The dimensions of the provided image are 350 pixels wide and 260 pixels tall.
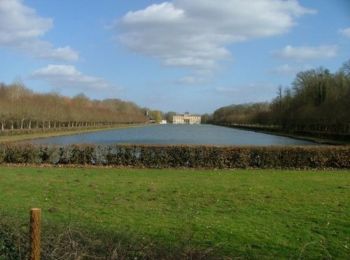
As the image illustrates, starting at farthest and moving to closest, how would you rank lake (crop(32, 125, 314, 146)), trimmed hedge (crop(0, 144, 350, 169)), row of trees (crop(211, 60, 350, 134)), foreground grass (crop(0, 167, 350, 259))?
1. row of trees (crop(211, 60, 350, 134))
2. lake (crop(32, 125, 314, 146))
3. trimmed hedge (crop(0, 144, 350, 169))
4. foreground grass (crop(0, 167, 350, 259))

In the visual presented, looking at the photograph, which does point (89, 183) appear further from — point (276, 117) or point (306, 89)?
point (276, 117)

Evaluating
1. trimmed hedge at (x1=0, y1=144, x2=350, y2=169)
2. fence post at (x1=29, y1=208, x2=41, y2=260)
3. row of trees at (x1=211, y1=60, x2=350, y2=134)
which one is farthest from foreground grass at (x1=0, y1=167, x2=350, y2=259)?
row of trees at (x1=211, y1=60, x2=350, y2=134)

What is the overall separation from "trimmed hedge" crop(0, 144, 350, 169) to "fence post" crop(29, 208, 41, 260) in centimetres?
1829

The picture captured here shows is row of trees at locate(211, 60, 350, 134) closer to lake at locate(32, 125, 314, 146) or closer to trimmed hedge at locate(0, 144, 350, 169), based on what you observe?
lake at locate(32, 125, 314, 146)

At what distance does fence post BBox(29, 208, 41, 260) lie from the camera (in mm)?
4277

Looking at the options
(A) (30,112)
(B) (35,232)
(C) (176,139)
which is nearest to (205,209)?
(B) (35,232)

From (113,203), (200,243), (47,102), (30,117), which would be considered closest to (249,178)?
(113,203)

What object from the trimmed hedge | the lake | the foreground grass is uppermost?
the trimmed hedge

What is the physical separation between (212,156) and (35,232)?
18.5 m

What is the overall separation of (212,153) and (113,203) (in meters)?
11.2

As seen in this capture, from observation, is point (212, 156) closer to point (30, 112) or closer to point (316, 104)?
point (30, 112)

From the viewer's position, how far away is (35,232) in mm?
4332

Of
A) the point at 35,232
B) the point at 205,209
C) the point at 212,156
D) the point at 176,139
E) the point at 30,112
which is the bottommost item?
the point at 176,139

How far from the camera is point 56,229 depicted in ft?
20.4
